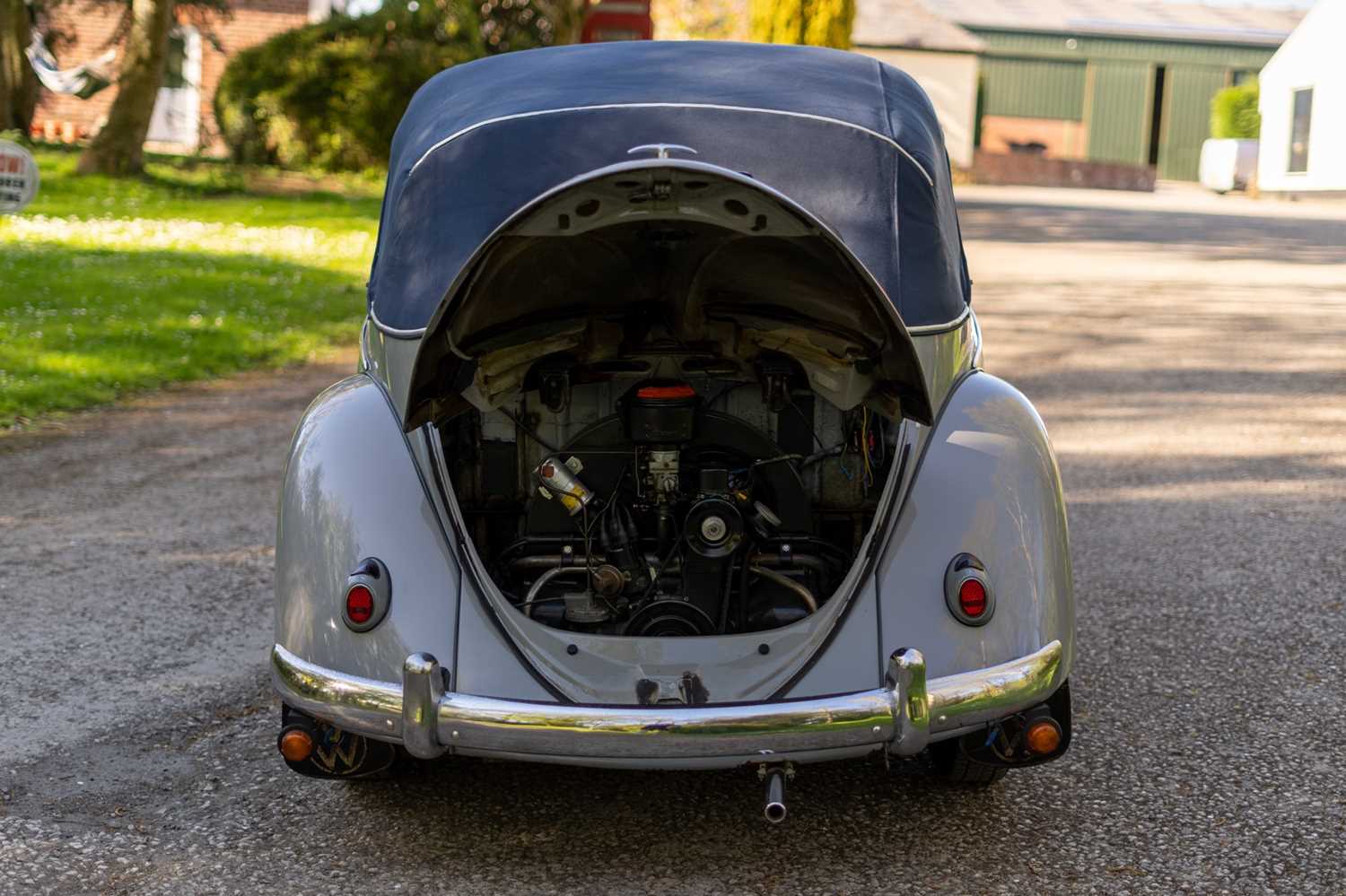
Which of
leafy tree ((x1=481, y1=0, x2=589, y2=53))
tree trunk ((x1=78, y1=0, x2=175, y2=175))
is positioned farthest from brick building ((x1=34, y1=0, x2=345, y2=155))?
tree trunk ((x1=78, y1=0, x2=175, y2=175))

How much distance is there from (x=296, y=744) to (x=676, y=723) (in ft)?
3.29

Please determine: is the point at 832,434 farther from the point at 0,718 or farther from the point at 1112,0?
the point at 1112,0

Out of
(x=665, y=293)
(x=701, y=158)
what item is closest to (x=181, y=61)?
(x=701, y=158)

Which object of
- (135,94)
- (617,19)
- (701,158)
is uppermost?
(617,19)

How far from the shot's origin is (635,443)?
12.8 feet

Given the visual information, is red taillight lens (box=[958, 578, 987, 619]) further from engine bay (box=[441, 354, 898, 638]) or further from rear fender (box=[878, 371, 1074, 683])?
engine bay (box=[441, 354, 898, 638])

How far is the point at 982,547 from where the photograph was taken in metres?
3.54

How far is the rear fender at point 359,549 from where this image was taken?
341cm

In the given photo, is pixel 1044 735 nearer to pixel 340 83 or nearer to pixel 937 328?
pixel 937 328

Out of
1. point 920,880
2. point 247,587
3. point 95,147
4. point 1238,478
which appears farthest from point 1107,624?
point 95,147

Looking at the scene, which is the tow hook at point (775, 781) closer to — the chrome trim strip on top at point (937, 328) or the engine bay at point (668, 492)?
the engine bay at point (668, 492)

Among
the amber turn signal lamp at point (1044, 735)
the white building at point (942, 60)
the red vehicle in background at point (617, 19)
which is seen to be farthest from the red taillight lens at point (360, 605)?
the white building at point (942, 60)

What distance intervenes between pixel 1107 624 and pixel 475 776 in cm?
260

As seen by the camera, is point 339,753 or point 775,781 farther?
point 339,753
